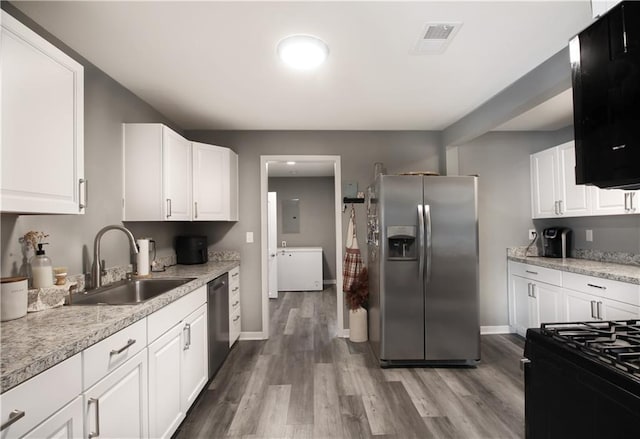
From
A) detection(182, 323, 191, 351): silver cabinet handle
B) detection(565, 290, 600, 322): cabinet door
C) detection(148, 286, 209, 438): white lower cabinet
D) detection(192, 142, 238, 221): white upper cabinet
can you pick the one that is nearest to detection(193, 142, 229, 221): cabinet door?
detection(192, 142, 238, 221): white upper cabinet

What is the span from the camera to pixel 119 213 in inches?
91.7

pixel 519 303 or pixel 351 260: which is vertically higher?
pixel 351 260

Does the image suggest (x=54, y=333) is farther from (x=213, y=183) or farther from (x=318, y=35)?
(x=213, y=183)

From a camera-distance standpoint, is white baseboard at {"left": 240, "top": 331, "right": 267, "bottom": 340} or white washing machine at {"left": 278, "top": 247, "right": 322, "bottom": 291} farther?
white washing machine at {"left": 278, "top": 247, "right": 322, "bottom": 291}

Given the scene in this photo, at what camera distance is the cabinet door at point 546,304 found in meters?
2.84

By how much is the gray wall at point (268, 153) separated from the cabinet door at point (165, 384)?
160cm

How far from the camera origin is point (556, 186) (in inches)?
127

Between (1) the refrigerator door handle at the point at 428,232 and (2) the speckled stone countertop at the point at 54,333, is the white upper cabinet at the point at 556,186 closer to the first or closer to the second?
(1) the refrigerator door handle at the point at 428,232

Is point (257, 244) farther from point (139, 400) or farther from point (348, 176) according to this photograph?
point (139, 400)

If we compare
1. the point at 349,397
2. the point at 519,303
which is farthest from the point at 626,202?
the point at 349,397

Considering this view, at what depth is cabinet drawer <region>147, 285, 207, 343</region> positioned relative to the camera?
1619mm

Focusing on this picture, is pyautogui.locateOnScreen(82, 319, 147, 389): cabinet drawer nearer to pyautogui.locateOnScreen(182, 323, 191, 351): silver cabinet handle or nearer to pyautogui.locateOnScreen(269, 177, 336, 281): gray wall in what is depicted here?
pyautogui.locateOnScreen(182, 323, 191, 351): silver cabinet handle

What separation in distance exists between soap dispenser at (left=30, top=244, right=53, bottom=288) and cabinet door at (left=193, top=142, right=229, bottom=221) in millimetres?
1418

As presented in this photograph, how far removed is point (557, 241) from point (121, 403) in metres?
4.08
